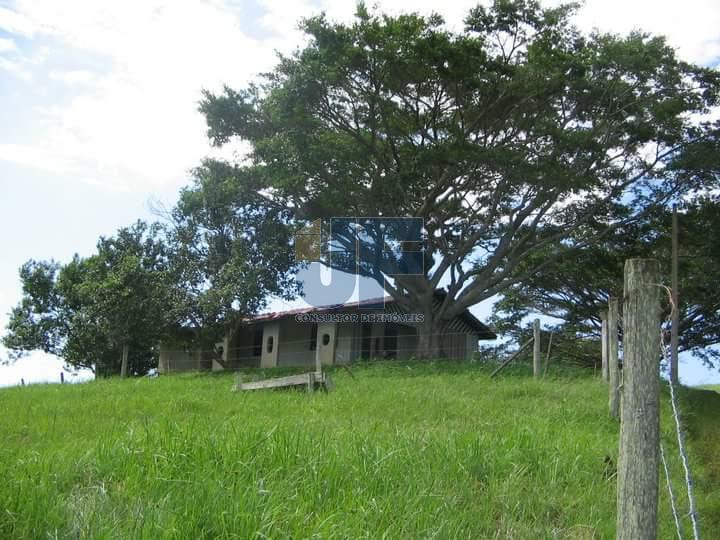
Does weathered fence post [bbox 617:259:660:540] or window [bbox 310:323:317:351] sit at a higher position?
window [bbox 310:323:317:351]

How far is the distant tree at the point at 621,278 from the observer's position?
2511 centimetres

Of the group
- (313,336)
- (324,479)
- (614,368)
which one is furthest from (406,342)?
(324,479)

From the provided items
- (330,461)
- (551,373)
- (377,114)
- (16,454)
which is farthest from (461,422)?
(377,114)

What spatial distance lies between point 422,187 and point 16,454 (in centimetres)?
1926

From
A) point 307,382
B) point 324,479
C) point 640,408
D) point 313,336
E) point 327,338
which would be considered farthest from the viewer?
point 313,336

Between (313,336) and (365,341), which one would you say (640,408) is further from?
(313,336)

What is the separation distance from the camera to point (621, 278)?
1097 inches

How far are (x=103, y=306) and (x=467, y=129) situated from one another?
16636mm

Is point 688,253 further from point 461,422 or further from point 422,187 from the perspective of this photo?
point 461,422

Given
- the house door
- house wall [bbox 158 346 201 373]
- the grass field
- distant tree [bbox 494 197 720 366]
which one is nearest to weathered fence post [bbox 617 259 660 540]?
the grass field

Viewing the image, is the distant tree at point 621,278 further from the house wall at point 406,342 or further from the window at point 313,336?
the window at point 313,336

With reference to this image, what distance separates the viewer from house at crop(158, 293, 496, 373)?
2967 centimetres

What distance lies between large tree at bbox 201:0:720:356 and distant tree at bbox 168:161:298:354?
7.80ft

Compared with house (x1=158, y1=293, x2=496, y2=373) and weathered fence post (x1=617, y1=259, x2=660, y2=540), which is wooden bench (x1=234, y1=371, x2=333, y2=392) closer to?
weathered fence post (x1=617, y1=259, x2=660, y2=540)
